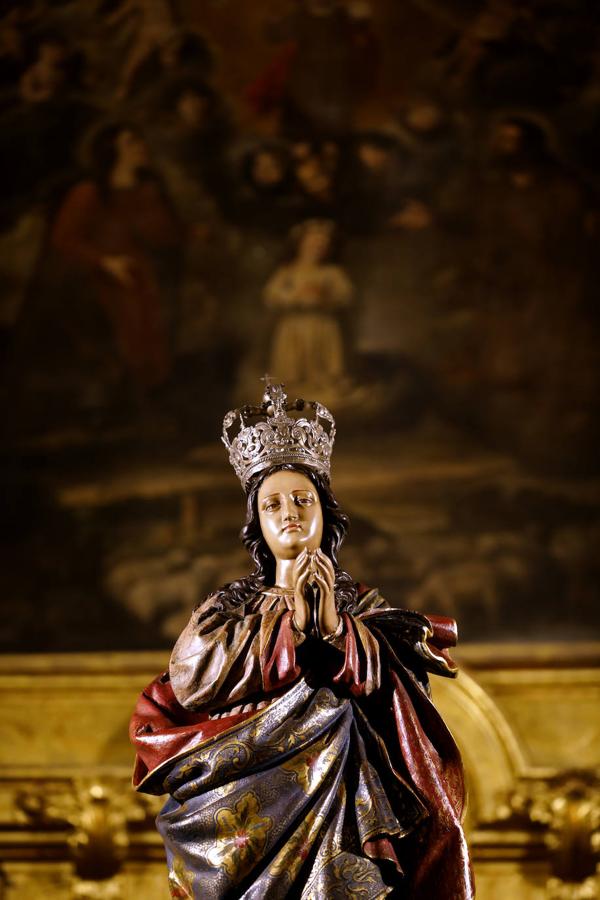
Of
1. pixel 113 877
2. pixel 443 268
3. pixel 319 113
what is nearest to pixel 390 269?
pixel 443 268

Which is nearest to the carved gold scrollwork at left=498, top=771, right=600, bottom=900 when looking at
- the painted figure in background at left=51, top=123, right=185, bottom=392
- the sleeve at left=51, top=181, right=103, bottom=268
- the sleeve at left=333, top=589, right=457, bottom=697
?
the painted figure in background at left=51, top=123, right=185, bottom=392

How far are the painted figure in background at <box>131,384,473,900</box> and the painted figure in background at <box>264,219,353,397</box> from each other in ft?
15.8

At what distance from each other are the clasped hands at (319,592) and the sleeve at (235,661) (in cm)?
5

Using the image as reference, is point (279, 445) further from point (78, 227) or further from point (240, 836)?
point (78, 227)

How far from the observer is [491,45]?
859 cm

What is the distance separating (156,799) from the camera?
6695 mm

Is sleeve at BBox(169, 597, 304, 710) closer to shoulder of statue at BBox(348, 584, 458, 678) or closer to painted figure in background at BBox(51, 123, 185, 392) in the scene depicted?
shoulder of statue at BBox(348, 584, 458, 678)

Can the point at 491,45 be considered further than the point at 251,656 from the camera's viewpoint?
Yes

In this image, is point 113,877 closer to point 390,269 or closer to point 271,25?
point 390,269

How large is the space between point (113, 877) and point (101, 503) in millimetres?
2093

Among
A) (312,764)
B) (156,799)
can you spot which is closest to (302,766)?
(312,764)

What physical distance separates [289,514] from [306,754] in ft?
2.02

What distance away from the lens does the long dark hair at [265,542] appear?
11.6ft

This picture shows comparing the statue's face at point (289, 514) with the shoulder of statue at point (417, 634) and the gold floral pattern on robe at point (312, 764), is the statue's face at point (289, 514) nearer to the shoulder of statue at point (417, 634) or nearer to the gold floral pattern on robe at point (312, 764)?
the shoulder of statue at point (417, 634)
